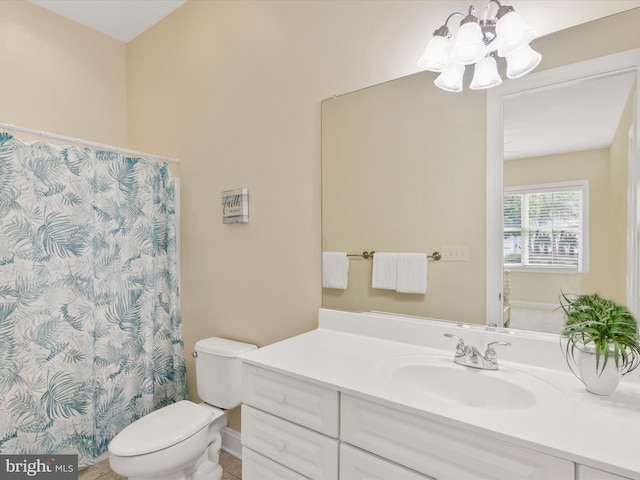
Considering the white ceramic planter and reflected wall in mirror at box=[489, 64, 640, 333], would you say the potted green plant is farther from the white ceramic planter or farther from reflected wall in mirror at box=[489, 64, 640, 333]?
reflected wall in mirror at box=[489, 64, 640, 333]

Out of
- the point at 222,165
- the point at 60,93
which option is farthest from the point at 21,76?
the point at 222,165

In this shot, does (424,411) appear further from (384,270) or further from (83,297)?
(83,297)

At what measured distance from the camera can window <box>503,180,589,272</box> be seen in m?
1.14

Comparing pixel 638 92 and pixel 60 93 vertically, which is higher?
pixel 60 93

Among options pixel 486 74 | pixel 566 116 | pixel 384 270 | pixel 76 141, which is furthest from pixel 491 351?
pixel 76 141

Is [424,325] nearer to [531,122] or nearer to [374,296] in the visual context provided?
[374,296]

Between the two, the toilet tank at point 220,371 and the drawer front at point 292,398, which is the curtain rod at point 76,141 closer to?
the toilet tank at point 220,371

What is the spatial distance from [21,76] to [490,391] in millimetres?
3096

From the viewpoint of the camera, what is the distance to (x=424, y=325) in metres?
1.41

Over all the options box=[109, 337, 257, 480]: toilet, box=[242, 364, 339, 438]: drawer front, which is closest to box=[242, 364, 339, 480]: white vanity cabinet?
box=[242, 364, 339, 438]: drawer front

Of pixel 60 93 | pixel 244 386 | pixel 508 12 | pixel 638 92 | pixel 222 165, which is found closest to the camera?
pixel 638 92

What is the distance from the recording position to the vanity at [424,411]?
775 millimetres

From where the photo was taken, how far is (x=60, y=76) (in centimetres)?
245

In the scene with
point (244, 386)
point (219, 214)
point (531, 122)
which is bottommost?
point (244, 386)
